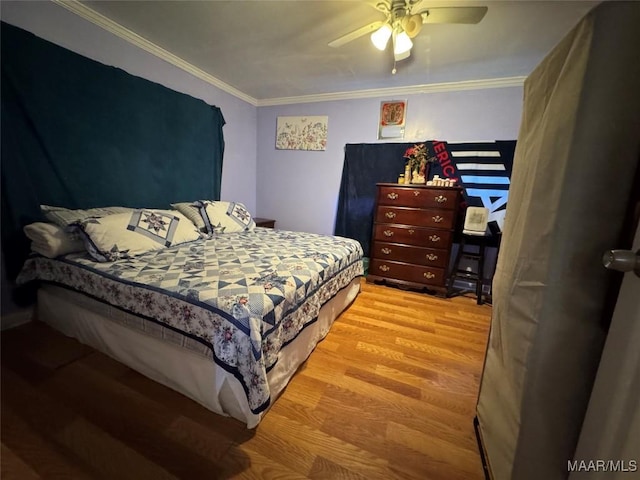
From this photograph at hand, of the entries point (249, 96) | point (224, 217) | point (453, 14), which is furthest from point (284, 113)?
point (453, 14)

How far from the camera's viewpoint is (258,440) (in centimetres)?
116

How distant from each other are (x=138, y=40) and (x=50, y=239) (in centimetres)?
189

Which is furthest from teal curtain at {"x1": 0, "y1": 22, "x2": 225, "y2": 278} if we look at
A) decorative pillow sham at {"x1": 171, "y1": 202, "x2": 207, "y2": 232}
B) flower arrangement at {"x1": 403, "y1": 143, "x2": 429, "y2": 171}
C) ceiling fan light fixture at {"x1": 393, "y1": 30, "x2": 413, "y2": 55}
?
flower arrangement at {"x1": 403, "y1": 143, "x2": 429, "y2": 171}

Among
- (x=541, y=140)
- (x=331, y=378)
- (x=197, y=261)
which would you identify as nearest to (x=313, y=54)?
(x=197, y=261)

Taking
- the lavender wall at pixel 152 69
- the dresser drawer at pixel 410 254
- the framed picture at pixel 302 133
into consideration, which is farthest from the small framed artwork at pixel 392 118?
the lavender wall at pixel 152 69

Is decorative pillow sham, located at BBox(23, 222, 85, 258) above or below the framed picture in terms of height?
below

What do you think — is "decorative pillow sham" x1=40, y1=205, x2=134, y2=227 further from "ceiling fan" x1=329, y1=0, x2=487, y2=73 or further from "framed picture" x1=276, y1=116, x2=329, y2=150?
"framed picture" x1=276, y1=116, x2=329, y2=150

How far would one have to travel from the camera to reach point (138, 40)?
90.4 inches

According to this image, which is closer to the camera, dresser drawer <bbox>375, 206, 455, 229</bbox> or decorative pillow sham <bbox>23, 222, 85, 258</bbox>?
decorative pillow sham <bbox>23, 222, 85, 258</bbox>

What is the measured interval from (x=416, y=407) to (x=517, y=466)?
65cm

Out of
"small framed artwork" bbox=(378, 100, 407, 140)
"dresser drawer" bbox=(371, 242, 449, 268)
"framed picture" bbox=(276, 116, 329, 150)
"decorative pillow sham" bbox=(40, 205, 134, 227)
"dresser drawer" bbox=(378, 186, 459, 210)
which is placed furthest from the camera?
"framed picture" bbox=(276, 116, 329, 150)

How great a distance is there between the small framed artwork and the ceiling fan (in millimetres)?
1441

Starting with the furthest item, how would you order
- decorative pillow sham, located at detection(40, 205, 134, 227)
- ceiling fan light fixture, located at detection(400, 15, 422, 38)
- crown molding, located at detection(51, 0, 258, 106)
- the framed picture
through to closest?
1. the framed picture
2. crown molding, located at detection(51, 0, 258, 106)
3. decorative pillow sham, located at detection(40, 205, 134, 227)
4. ceiling fan light fixture, located at detection(400, 15, 422, 38)

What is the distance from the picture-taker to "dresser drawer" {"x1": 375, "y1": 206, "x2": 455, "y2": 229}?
9.01 feet
